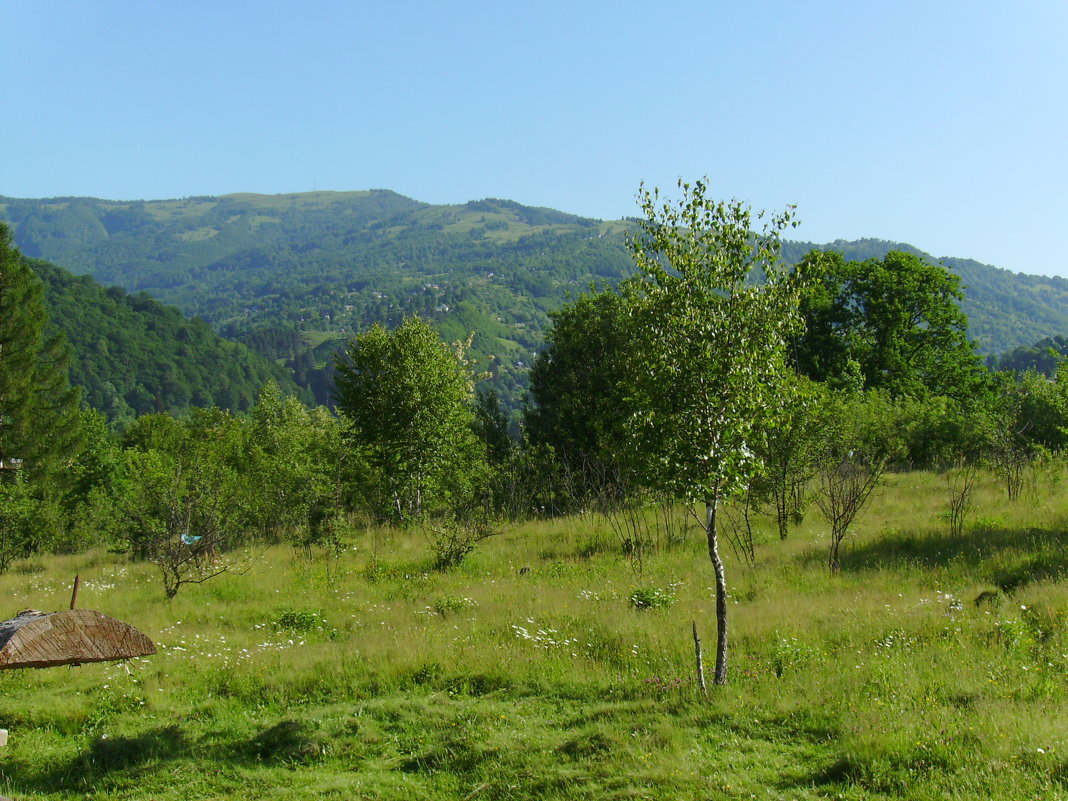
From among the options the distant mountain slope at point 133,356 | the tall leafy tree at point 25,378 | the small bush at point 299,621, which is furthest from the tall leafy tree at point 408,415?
the distant mountain slope at point 133,356

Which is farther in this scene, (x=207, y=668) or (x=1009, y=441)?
(x=1009, y=441)

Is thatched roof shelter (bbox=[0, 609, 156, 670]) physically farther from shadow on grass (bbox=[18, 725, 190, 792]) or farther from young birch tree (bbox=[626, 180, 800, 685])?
young birch tree (bbox=[626, 180, 800, 685])

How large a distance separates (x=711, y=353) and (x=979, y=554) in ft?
31.2

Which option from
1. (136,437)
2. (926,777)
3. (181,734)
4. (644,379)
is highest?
(644,379)

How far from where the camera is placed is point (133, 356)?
176 m

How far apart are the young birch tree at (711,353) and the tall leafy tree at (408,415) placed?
55.9ft

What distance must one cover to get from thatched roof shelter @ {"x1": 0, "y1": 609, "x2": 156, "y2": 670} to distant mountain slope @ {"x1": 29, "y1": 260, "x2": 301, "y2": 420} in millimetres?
174094

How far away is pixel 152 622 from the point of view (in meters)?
14.7

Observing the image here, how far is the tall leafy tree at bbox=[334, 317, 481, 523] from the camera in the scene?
89.1 ft

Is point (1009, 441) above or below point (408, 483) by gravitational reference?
above

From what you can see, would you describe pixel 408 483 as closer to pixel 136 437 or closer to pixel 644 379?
pixel 644 379

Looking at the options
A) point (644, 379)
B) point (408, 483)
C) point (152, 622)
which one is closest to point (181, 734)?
point (152, 622)

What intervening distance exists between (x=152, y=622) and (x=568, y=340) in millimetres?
19930

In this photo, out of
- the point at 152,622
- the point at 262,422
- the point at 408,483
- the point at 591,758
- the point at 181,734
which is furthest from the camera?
the point at 262,422
